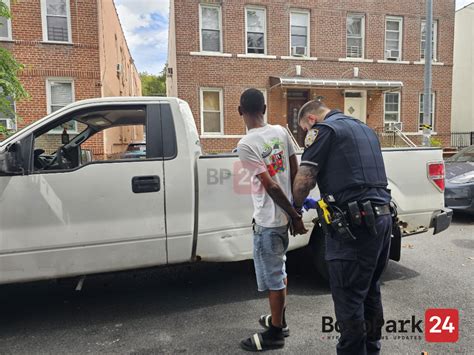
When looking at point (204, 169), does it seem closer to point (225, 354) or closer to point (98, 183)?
point (98, 183)

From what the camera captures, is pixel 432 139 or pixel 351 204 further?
pixel 432 139

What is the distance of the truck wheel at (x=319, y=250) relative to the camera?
153 inches

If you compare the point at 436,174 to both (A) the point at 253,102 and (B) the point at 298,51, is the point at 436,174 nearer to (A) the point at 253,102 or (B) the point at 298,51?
(A) the point at 253,102

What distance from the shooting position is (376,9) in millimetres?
15984

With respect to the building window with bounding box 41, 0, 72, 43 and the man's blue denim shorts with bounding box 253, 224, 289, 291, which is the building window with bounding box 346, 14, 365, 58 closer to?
the building window with bounding box 41, 0, 72, 43

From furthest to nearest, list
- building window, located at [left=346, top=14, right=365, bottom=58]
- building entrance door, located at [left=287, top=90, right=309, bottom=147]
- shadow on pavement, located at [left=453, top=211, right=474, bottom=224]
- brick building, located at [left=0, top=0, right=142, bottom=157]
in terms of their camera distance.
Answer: building window, located at [left=346, top=14, right=365, bottom=58] → building entrance door, located at [left=287, top=90, right=309, bottom=147] → brick building, located at [left=0, top=0, right=142, bottom=157] → shadow on pavement, located at [left=453, top=211, right=474, bottom=224]

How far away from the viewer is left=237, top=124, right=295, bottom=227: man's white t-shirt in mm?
2715

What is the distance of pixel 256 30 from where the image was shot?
49.4 ft

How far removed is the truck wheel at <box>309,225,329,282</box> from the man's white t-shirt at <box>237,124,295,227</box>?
1.24 m

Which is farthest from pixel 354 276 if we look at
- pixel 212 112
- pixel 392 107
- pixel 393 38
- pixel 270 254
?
pixel 393 38

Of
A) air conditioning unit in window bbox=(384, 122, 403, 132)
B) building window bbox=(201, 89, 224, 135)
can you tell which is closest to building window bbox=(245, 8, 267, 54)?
building window bbox=(201, 89, 224, 135)

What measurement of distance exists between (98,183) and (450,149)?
17.2 meters

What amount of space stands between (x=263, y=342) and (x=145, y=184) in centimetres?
161

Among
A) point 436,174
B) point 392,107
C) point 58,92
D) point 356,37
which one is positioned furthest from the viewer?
point 392,107
